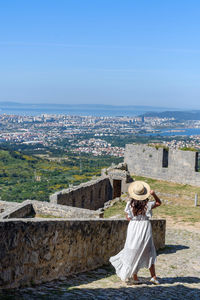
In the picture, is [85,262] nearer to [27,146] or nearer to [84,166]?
[84,166]

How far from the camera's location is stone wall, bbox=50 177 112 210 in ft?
47.7

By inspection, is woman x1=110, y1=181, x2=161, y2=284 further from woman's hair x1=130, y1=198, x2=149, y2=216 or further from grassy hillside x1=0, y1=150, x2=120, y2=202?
grassy hillside x1=0, y1=150, x2=120, y2=202

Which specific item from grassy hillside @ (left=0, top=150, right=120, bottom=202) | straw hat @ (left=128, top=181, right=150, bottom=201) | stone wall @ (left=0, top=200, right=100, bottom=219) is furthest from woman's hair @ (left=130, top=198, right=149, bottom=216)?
grassy hillside @ (left=0, top=150, right=120, bottom=202)

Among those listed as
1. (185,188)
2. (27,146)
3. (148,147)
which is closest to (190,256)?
(185,188)

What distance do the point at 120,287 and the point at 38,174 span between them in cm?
6181

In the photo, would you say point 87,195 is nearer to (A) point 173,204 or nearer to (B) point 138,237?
(A) point 173,204

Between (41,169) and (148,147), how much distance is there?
5285 centimetres

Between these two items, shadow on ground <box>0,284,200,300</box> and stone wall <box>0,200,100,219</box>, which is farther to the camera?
stone wall <box>0,200,100,219</box>

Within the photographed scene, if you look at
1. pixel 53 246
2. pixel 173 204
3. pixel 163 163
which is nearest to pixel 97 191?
pixel 173 204

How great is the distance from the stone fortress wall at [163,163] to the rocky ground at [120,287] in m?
11.3

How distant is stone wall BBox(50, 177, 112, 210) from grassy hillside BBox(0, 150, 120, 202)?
26.5m

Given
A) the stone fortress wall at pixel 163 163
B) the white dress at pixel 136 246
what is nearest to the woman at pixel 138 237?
the white dress at pixel 136 246

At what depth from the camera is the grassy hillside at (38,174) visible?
5172cm

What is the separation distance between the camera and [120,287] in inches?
229
